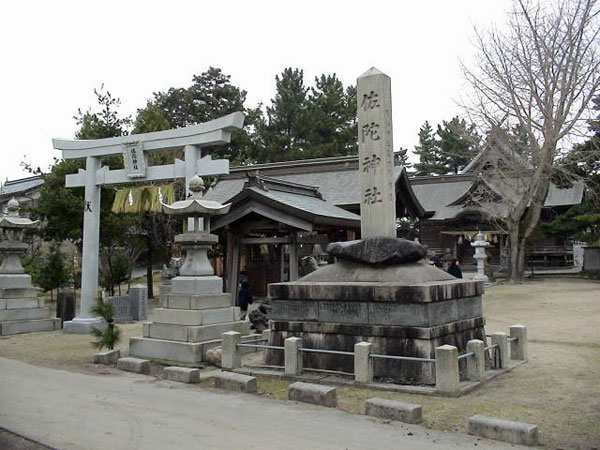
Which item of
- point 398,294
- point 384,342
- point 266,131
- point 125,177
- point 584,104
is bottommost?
point 384,342

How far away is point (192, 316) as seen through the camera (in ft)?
32.4

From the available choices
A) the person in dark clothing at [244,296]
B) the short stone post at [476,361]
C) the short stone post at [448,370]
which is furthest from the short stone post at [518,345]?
the person in dark clothing at [244,296]

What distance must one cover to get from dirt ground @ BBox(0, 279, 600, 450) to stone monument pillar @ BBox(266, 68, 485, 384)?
2.55 feet

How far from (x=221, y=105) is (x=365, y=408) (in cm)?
3984

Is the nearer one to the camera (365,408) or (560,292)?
(365,408)

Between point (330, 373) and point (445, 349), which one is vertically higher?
point (445, 349)

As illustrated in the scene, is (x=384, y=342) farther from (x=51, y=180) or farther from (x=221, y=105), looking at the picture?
(x=221, y=105)

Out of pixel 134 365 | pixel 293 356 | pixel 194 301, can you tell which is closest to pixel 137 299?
pixel 194 301

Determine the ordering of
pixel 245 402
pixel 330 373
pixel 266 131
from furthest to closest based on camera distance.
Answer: pixel 266 131 < pixel 330 373 < pixel 245 402

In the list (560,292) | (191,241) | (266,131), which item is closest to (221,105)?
(266,131)

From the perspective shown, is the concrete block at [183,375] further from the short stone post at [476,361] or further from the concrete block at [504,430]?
the concrete block at [504,430]

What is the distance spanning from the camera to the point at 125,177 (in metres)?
14.9

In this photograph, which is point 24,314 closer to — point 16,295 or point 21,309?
point 21,309

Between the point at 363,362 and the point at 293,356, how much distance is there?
1202 mm
